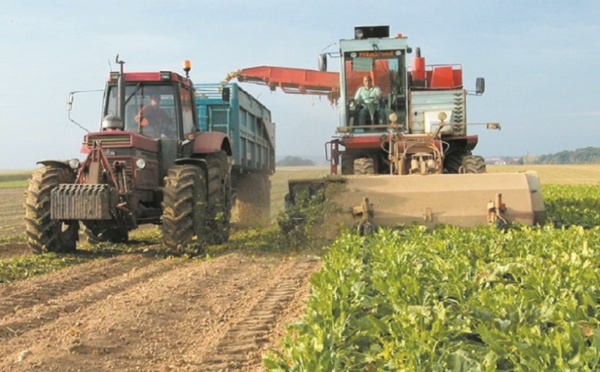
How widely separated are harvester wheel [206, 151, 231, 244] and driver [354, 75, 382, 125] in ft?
7.81

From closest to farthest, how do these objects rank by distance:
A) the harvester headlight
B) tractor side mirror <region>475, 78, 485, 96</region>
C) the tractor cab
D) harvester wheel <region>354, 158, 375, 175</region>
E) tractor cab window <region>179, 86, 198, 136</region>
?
the harvester headlight < the tractor cab < tractor cab window <region>179, 86, 198, 136</region> < harvester wheel <region>354, 158, 375, 175</region> < tractor side mirror <region>475, 78, 485, 96</region>

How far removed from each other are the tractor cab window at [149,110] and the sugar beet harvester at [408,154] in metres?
2.10

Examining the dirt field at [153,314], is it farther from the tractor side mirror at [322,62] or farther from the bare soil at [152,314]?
the tractor side mirror at [322,62]

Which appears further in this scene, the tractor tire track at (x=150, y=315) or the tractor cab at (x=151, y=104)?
the tractor cab at (x=151, y=104)

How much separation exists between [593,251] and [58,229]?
6627mm

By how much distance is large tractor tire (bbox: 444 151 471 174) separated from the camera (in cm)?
1139

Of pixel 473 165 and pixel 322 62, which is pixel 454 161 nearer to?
pixel 473 165

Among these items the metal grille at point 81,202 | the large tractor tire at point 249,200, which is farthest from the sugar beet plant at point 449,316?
the large tractor tire at point 249,200

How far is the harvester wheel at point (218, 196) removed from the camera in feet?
33.2

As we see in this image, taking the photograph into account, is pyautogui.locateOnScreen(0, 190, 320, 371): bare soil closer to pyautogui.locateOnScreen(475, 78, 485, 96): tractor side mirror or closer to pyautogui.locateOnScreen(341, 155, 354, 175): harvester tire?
pyautogui.locateOnScreen(341, 155, 354, 175): harvester tire

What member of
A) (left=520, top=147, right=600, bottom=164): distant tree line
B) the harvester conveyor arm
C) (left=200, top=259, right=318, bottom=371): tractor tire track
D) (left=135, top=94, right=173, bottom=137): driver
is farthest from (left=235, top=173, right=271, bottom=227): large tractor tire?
(left=520, top=147, right=600, bottom=164): distant tree line

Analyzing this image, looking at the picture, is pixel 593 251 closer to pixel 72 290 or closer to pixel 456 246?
pixel 456 246

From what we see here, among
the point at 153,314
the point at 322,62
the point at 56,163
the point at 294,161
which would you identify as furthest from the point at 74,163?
the point at 294,161

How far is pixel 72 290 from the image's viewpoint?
6934 mm
